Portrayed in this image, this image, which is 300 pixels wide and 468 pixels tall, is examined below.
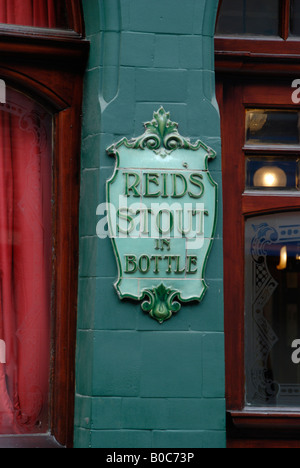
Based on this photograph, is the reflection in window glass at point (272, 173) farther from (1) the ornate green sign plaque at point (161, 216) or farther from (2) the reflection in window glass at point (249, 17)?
(2) the reflection in window glass at point (249, 17)

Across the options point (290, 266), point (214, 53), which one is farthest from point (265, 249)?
point (214, 53)

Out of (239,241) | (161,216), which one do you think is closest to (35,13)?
(161,216)

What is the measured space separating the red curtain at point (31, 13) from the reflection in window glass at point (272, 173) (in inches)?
75.6

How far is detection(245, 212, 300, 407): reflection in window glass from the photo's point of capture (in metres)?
6.31

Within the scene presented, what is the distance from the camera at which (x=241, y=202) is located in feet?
21.1

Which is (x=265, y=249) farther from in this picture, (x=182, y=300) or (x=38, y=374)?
(x=38, y=374)

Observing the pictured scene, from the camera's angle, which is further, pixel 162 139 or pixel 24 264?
pixel 24 264

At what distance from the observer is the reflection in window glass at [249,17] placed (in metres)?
6.59

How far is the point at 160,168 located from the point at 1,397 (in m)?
2.09

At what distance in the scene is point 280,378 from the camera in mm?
6316

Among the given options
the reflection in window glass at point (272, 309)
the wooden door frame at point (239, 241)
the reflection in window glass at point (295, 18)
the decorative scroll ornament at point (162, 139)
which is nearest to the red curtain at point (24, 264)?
the decorative scroll ornament at point (162, 139)

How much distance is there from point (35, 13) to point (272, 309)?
9.75ft

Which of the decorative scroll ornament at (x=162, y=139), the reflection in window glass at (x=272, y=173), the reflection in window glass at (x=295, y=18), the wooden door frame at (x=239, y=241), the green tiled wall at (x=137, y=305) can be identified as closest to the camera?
the green tiled wall at (x=137, y=305)
